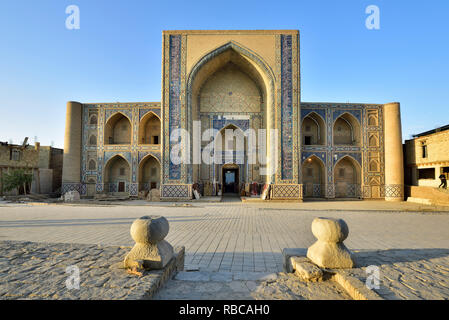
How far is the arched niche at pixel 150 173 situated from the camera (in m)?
17.8

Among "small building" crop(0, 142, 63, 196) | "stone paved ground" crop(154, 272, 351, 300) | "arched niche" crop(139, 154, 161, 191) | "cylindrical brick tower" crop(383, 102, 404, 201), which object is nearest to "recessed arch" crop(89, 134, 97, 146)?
"arched niche" crop(139, 154, 161, 191)

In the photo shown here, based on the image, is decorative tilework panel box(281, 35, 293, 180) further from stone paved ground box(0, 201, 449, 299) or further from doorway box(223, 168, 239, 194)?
stone paved ground box(0, 201, 449, 299)

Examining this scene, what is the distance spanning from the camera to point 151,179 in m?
17.9

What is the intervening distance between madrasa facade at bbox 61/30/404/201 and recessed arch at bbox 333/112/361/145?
8 centimetres

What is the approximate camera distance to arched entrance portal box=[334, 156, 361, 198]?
656 inches

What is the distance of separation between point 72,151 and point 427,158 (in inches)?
992

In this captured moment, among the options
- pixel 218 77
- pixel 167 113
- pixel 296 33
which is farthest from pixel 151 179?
pixel 296 33

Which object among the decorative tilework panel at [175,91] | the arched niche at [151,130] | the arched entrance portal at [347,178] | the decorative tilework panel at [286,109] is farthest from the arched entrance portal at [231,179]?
the arched entrance portal at [347,178]

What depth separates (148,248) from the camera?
240cm
